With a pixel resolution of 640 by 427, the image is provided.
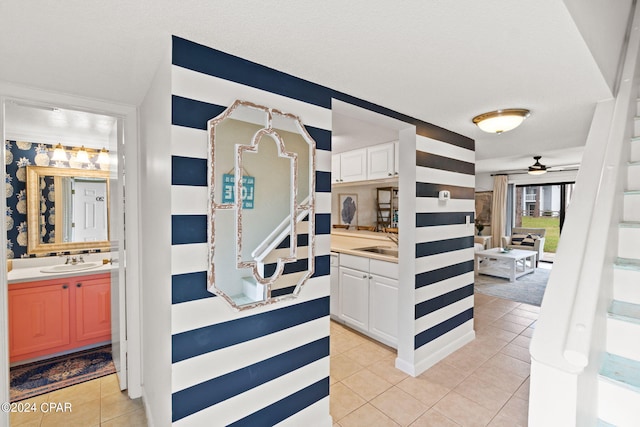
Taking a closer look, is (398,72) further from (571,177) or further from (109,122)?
(571,177)

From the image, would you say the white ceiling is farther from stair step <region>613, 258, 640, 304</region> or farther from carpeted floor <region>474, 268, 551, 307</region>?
carpeted floor <region>474, 268, 551, 307</region>

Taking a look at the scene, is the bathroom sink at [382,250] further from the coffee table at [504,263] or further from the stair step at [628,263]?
the coffee table at [504,263]

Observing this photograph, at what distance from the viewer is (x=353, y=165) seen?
3.85 metres

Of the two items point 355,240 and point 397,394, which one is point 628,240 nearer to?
point 397,394

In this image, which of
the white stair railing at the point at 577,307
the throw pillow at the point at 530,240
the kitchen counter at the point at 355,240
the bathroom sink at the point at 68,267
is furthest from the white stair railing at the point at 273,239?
the throw pillow at the point at 530,240

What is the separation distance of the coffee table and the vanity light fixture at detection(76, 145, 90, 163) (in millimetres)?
6497

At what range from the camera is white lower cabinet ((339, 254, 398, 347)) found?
287 cm

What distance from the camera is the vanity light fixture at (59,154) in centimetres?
296

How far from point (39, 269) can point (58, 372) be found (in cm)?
100

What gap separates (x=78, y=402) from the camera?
7.02ft

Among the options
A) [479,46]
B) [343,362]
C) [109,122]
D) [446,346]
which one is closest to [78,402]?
[343,362]

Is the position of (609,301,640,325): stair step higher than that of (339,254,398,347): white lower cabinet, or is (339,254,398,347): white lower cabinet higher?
(609,301,640,325): stair step

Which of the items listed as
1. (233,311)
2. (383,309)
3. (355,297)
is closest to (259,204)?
(233,311)

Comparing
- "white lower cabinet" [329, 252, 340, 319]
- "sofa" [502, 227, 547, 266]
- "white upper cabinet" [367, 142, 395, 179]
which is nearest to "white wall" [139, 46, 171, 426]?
"white lower cabinet" [329, 252, 340, 319]
